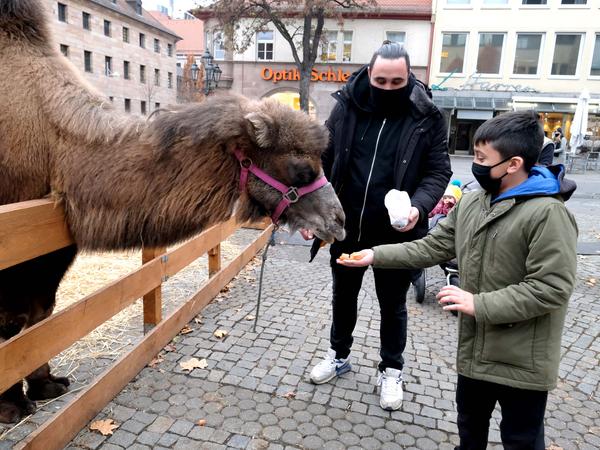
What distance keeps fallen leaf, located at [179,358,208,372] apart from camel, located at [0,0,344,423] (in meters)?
1.63

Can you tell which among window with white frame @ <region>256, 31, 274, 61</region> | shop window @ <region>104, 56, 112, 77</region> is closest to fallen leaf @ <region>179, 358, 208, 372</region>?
window with white frame @ <region>256, 31, 274, 61</region>

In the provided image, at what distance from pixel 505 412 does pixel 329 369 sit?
166cm

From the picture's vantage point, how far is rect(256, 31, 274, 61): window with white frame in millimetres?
33469

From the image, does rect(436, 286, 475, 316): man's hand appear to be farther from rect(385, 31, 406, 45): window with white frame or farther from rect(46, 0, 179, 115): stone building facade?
rect(46, 0, 179, 115): stone building facade

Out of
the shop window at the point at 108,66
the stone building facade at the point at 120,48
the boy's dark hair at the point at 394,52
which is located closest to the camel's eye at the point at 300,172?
the boy's dark hair at the point at 394,52

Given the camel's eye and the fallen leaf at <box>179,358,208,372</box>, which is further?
the fallen leaf at <box>179,358,208,372</box>

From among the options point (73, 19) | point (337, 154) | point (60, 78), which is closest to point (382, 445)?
point (337, 154)

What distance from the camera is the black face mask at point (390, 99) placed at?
9.64 ft

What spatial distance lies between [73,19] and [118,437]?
4082 centimetres

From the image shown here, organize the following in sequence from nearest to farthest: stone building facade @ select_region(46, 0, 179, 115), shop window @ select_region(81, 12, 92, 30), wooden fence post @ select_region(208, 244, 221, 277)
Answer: wooden fence post @ select_region(208, 244, 221, 277), stone building facade @ select_region(46, 0, 179, 115), shop window @ select_region(81, 12, 92, 30)

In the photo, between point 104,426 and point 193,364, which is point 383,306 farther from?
point 104,426

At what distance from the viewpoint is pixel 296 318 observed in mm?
4926

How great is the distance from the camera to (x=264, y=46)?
33.6 meters

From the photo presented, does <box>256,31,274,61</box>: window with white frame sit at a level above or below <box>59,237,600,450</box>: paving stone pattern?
above
